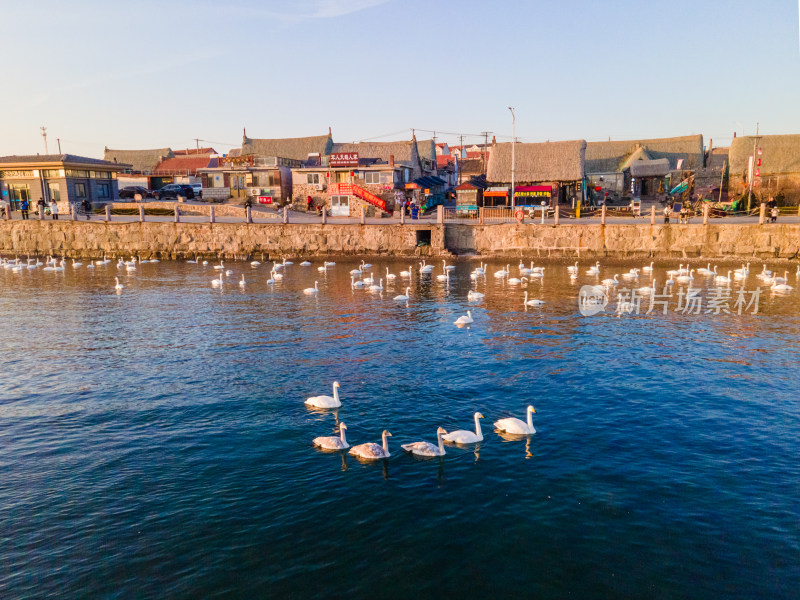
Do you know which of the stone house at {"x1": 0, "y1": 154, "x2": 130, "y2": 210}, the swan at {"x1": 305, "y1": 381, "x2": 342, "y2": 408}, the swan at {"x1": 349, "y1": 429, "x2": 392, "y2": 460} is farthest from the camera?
the stone house at {"x1": 0, "y1": 154, "x2": 130, "y2": 210}

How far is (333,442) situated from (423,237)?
3706cm

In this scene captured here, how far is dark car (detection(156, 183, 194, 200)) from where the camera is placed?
2854 inches

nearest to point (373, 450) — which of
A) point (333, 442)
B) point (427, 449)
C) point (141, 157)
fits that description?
point (333, 442)

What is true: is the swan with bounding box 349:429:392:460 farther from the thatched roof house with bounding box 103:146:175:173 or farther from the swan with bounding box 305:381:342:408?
the thatched roof house with bounding box 103:146:175:173

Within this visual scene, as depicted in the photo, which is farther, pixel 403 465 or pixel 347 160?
pixel 347 160

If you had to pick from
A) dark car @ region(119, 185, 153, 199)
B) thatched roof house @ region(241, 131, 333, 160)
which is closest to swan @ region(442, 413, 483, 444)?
dark car @ region(119, 185, 153, 199)

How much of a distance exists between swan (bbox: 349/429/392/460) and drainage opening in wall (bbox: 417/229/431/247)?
36.2 meters

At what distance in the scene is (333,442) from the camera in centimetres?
1405

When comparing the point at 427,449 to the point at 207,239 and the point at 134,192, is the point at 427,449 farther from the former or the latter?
the point at 134,192

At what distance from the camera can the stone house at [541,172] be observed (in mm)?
61469

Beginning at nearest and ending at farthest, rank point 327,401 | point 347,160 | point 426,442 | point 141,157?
point 426,442 < point 327,401 < point 347,160 < point 141,157

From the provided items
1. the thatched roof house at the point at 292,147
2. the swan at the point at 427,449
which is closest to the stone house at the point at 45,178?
the thatched roof house at the point at 292,147

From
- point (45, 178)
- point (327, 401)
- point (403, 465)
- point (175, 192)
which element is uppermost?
point (45, 178)

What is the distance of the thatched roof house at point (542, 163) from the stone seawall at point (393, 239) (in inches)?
685
